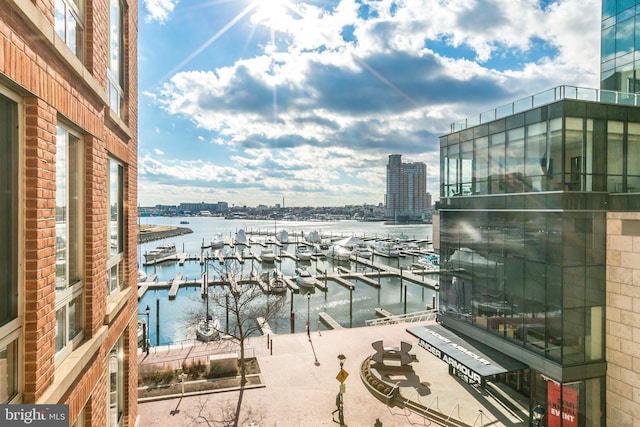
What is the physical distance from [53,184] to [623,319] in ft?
60.5

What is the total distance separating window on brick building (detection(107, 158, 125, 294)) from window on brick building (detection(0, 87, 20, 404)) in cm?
352

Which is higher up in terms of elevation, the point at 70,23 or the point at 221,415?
the point at 70,23

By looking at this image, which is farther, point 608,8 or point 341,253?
point 341,253

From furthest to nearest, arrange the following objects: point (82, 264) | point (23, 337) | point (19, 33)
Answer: point (82, 264), point (23, 337), point (19, 33)

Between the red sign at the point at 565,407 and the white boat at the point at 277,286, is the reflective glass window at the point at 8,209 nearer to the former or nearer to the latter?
the red sign at the point at 565,407

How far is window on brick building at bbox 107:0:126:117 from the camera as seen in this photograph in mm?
6766

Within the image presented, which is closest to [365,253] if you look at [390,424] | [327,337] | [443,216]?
[327,337]

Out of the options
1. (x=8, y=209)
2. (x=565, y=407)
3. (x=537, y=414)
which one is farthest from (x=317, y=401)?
(x=8, y=209)

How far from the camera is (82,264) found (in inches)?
196

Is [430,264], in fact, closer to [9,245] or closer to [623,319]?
[623,319]

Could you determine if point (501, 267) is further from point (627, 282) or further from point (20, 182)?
point (20, 182)

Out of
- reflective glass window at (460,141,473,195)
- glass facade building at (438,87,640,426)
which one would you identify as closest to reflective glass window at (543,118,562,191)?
glass facade building at (438,87,640,426)

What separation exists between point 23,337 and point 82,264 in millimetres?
1840

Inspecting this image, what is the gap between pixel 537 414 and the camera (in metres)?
14.9
